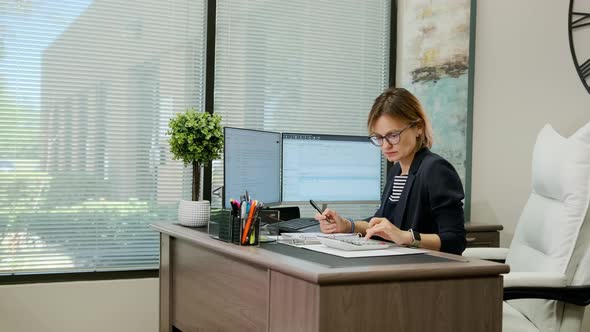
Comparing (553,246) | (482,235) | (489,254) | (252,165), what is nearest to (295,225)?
(252,165)

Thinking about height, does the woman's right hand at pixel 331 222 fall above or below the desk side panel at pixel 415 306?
above

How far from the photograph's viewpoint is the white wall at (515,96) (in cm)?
280

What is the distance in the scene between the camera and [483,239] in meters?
2.99

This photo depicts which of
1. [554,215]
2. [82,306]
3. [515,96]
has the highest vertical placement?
[515,96]

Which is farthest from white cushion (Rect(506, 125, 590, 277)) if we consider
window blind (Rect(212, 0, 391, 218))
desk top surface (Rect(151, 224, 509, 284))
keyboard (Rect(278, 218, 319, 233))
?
window blind (Rect(212, 0, 391, 218))

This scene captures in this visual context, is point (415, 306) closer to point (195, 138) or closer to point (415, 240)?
point (415, 240)

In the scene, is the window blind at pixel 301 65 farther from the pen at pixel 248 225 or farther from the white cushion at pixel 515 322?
the white cushion at pixel 515 322

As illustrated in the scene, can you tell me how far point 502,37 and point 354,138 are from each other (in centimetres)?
104

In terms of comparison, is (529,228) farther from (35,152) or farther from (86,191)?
(35,152)

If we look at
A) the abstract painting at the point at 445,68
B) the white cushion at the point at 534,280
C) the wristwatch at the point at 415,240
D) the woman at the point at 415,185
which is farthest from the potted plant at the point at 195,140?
the abstract painting at the point at 445,68

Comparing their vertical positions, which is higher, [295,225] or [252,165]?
[252,165]

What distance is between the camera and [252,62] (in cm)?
354

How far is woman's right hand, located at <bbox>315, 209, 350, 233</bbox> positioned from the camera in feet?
6.75

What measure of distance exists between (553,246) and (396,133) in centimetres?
71
